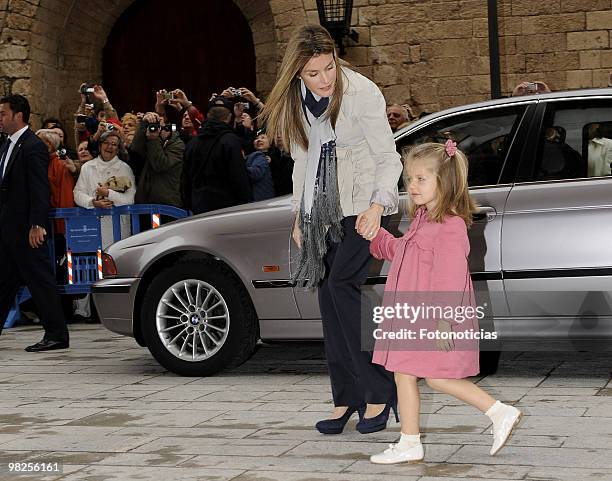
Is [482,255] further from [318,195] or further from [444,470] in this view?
[444,470]

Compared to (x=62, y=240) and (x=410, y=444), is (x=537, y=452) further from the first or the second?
(x=62, y=240)

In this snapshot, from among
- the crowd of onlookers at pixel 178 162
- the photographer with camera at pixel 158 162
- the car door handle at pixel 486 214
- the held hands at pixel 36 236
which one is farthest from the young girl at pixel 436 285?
the photographer with camera at pixel 158 162

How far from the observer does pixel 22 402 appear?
733 cm

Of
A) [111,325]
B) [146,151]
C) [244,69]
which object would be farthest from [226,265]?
[244,69]

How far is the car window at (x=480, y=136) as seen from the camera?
749cm

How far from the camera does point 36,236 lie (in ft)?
32.1

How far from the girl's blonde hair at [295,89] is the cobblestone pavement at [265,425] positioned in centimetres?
142

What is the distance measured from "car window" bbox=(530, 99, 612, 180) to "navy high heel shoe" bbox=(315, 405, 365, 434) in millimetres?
2183

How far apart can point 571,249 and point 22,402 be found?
10.7ft

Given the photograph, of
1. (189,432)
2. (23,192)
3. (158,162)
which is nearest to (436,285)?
(189,432)

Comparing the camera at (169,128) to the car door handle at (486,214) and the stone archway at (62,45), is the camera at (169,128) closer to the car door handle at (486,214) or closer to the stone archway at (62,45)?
the stone archway at (62,45)

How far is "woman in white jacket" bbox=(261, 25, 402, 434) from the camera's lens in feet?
18.7

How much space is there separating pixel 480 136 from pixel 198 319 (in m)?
2.14

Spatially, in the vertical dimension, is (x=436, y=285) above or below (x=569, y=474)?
above
